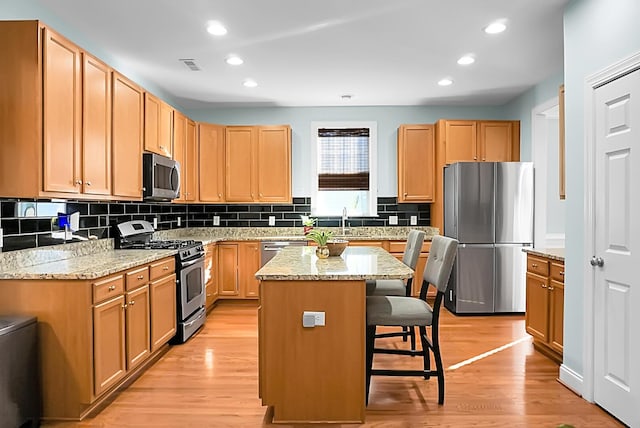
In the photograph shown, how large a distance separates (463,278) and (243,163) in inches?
120

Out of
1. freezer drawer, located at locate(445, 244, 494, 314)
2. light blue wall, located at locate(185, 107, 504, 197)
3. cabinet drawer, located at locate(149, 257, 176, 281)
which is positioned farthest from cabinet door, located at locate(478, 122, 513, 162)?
cabinet drawer, located at locate(149, 257, 176, 281)

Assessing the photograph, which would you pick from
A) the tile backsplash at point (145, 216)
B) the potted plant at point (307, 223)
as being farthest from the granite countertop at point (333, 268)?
the tile backsplash at point (145, 216)

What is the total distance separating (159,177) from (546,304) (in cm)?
353

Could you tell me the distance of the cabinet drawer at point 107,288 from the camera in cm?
246

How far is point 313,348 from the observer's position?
235 centimetres

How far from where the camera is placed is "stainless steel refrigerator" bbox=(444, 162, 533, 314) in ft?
15.8

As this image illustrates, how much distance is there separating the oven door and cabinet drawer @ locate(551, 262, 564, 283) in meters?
3.07

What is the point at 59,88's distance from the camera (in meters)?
2.62

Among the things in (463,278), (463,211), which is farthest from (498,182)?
(463,278)

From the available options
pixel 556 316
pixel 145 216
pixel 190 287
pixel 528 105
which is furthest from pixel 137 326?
pixel 528 105

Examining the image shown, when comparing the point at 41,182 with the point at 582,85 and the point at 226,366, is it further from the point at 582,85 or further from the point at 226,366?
the point at 582,85

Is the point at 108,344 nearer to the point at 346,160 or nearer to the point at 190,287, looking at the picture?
the point at 190,287

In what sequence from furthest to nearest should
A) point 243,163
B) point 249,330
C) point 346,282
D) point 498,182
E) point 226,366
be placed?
1. point 243,163
2. point 498,182
3. point 249,330
4. point 226,366
5. point 346,282

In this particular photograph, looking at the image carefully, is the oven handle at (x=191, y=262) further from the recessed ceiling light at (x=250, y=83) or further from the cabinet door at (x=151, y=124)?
the recessed ceiling light at (x=250, y=83)
